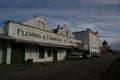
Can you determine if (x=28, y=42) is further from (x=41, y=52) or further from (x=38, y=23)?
(x=38, y=23)

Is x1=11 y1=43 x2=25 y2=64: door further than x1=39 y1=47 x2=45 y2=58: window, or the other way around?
x1=39 y1=47 x2=45 y2=58: window

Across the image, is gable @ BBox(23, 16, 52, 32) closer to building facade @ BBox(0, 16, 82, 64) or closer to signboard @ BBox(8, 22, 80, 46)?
building facade @ BBox(0, 16, 82, 64)

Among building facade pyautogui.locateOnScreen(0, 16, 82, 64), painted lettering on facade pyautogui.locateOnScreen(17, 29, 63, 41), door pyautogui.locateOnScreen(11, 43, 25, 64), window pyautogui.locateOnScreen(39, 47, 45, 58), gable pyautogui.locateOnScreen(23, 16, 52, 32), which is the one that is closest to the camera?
building facade pyautogui.locateOnScreen(0, 16, 82, 64)

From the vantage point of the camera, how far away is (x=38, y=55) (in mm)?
33781

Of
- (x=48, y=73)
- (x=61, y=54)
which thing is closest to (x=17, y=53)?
(x=48, y=73)

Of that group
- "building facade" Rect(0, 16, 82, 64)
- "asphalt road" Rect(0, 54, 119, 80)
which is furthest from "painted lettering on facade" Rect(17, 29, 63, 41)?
"asphalt road" Rect(0, 54, 119, 80)

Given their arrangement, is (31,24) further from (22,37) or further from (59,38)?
(59,38)

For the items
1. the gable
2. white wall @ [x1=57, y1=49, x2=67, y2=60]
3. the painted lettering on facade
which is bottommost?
white wall @ [x1=57, y1=49, x2=67, y2=60]

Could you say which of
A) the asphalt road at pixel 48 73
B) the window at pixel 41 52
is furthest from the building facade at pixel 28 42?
the asphalt road at pixel 48 73

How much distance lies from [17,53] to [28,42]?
244 cm

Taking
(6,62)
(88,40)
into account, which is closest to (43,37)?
(6,62)

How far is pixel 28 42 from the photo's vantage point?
28.3 m

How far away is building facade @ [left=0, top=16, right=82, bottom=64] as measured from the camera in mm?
26078

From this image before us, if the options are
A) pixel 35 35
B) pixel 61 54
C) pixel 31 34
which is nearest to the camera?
pixel 31 34
